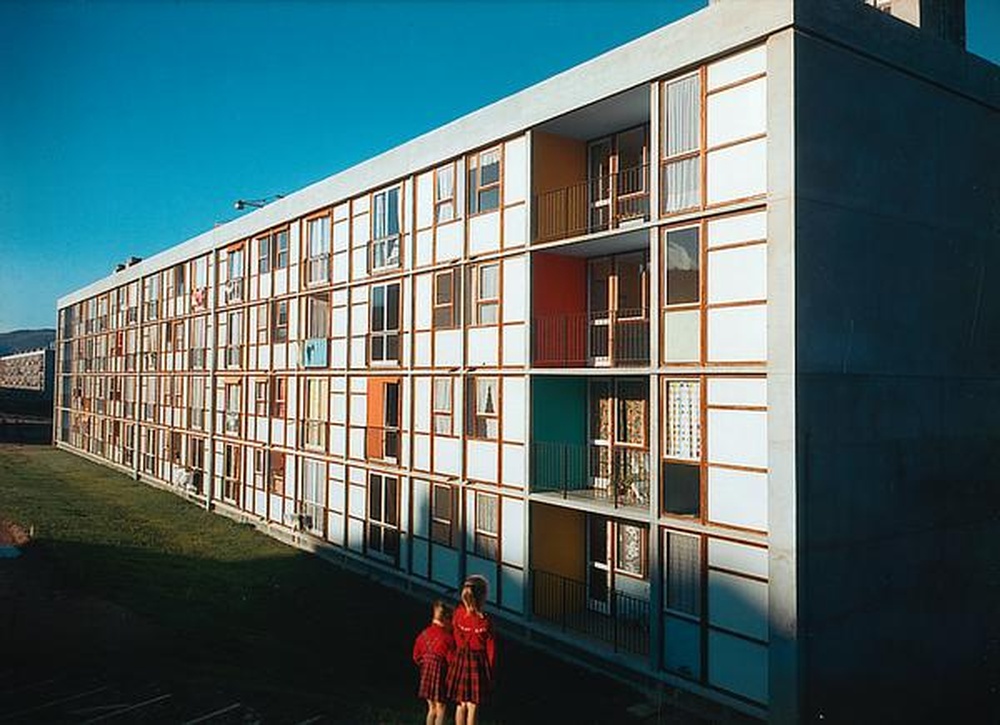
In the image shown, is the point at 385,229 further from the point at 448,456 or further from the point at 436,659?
the point at 436,659

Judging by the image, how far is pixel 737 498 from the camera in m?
11.0

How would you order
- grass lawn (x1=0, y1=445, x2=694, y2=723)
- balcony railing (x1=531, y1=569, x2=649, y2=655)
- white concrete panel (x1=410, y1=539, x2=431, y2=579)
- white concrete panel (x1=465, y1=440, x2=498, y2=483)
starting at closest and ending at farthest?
grass lawn (x1=0, y1=445, x2=694, y2=723)
balcony railing (x1=531, y1=569, x2=649, y2=655)
white concrete panel (x1=465, y1=440, x2=498, y2=483)
white concrete panel (x1=410, y1=539, x2=431, y2=579)

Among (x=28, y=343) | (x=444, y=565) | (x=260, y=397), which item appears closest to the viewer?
(x=444, y=565)

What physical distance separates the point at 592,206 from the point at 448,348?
162 inches

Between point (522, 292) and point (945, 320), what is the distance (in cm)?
670

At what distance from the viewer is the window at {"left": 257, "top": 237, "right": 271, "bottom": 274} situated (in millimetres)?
25094

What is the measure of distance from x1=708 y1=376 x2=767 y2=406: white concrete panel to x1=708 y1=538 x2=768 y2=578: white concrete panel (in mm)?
1828

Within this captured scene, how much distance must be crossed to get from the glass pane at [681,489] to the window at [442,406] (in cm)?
590

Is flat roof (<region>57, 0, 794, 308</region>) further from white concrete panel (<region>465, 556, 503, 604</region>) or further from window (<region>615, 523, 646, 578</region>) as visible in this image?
white concrete panel (<region>465, 556, 503, 604</region>)

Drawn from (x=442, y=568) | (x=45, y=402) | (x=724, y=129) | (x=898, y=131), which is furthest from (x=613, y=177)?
(x=45, y=402)

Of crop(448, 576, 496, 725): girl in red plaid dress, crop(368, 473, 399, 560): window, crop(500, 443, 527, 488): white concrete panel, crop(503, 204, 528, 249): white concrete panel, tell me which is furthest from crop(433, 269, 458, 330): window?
crop(448, 576, 496, 725): girl in red plaid dress

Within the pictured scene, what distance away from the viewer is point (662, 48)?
1209 centimetres

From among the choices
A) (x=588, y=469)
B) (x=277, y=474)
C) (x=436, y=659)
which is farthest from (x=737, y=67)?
(x=277, y=474)

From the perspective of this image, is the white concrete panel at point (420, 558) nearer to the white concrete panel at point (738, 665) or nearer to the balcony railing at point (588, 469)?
the balcony railing at point (588, 469)
